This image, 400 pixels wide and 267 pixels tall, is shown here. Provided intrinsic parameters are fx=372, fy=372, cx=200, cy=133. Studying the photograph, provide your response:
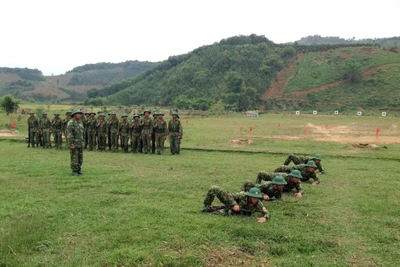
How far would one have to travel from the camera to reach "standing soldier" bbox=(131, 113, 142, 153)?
18.1 meters

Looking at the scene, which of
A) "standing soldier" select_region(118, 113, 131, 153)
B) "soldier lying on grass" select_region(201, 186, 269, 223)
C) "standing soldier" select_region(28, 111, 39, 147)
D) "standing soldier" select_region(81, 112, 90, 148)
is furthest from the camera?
"standing soldier" select_region(28, 111, 39, 147)

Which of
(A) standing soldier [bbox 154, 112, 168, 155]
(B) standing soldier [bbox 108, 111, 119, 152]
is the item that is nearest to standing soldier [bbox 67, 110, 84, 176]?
(A) standing soldier [bbox 154, 112, 168, 155]

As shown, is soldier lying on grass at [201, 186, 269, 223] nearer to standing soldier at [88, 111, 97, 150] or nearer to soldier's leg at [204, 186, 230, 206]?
soldier's leg at [204, 186, 230, 206]

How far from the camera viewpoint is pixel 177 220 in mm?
7395

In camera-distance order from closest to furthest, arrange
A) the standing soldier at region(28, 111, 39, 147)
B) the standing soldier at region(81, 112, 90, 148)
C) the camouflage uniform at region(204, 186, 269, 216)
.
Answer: the camouflage uniform at region(204, 186, 269, 216), the standing soldier at region(81, 112, 90, 148), the standing soldier at region(28, 111, 39, 147)

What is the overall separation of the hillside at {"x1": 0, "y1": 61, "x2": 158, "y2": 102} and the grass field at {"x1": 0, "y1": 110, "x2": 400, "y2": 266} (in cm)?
10390

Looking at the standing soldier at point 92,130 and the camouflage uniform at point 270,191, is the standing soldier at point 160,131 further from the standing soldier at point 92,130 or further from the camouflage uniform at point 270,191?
the camouflage uniform at point 270,191

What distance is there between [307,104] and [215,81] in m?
26.9

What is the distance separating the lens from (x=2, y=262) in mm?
5484

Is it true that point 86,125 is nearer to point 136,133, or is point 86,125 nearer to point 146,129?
point 136,133

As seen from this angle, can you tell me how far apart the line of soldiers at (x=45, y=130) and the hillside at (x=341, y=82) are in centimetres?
5479

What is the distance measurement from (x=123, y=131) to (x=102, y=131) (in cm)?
124

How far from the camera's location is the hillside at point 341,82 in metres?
66.3

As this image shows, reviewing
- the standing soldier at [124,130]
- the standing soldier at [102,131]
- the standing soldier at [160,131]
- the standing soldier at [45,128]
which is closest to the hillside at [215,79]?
the standing soldier at [45,128]
